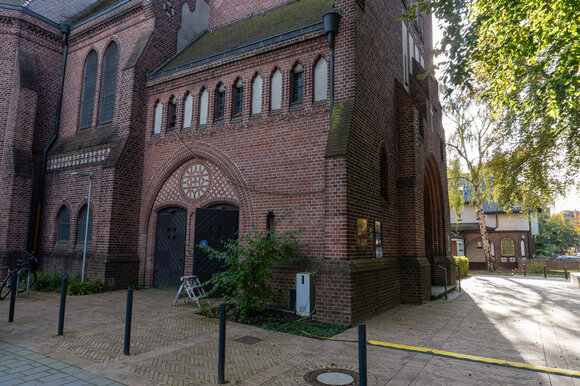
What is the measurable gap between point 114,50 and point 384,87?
38.0ft

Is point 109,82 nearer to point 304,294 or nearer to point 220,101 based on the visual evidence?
point 220,101

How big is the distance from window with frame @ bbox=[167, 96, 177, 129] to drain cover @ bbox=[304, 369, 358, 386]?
417 inches

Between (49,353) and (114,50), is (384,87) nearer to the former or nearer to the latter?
(49,353)

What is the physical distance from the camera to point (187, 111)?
1266 cm

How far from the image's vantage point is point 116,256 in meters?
12.3

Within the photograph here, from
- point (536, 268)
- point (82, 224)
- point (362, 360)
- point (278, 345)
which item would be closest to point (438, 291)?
point (278, 345)

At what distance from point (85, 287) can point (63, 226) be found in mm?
4455

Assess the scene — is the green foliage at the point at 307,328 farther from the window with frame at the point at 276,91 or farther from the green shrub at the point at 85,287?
the green shrub at the point at 85,287

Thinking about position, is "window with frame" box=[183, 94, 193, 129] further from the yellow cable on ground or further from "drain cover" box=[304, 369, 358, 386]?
"drain cover" box=[304, 369, 358, 386]

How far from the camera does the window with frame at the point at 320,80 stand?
966 cm

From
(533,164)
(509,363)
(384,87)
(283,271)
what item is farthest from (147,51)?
(533,164)

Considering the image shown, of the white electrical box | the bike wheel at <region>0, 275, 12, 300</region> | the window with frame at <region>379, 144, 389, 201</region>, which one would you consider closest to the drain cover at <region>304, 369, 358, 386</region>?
the white electrical box

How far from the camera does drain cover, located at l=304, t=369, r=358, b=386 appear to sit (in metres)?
4.60

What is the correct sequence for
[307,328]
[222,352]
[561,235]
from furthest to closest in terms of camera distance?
[561,235] → [307,328] → [222,352]
